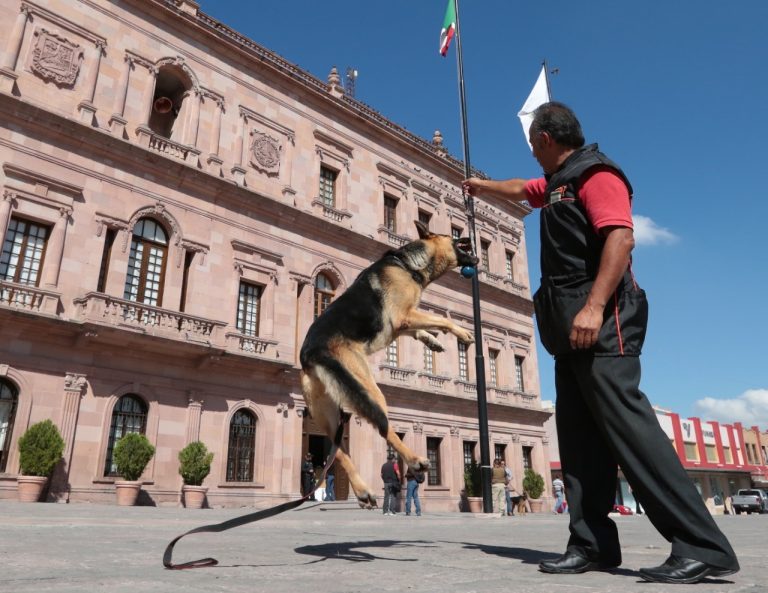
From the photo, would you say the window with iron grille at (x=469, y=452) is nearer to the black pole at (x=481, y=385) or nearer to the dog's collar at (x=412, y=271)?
the black pole at (x=481, y=385)

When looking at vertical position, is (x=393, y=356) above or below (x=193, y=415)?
above

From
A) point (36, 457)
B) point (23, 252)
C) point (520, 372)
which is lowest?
point (36, 457)

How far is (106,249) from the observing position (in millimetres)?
16359

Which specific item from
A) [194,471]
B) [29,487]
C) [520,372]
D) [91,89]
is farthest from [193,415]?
[520,372]

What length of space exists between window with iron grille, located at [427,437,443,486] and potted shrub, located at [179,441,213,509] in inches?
412

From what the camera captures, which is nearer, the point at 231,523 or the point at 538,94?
the point at 231,523

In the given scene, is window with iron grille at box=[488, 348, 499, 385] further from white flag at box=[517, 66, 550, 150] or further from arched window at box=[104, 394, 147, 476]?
arched window at box=[104, 394, 147, 476]

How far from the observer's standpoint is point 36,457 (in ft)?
42.5

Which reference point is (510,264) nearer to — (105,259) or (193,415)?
(193,415)

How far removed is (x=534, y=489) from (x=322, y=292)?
13.4m

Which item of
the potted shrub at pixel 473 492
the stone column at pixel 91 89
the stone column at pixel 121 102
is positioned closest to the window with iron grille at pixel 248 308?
the stone column at pixel 121 102

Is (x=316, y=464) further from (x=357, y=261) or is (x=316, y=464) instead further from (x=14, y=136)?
(x=14, y=136)

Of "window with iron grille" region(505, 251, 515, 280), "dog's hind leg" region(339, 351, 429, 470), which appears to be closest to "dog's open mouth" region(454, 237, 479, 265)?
"dog's hind leg" region(339, 351, 429, 470)

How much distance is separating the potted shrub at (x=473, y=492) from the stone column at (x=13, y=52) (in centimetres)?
2074
